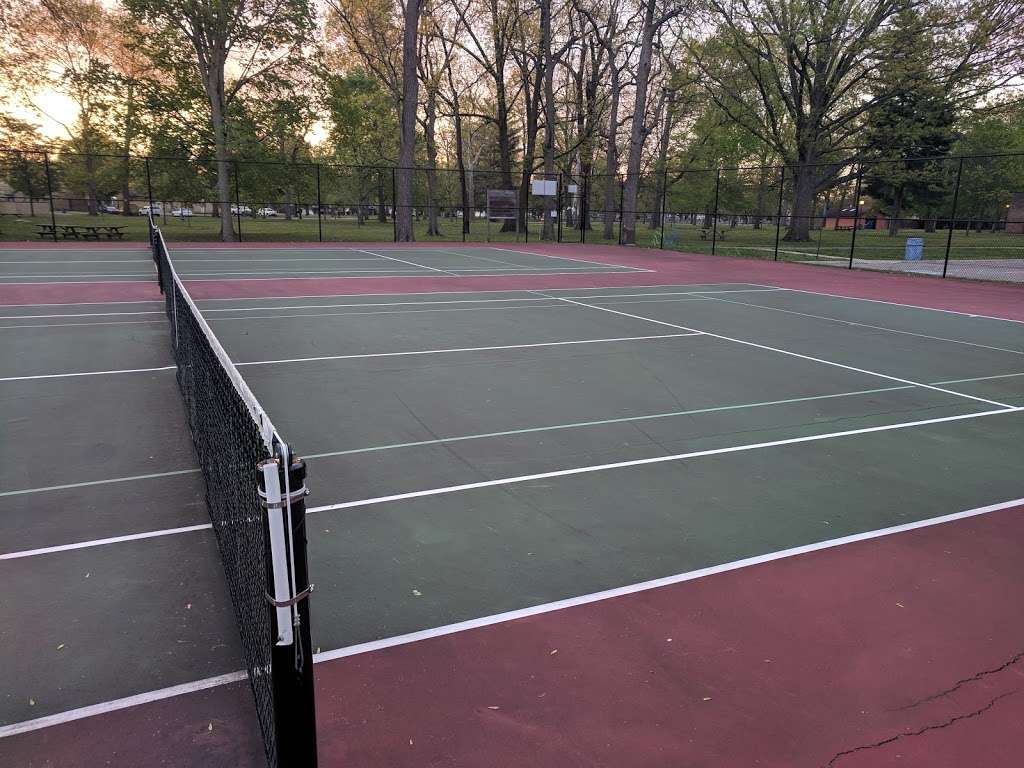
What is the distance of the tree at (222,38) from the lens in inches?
1231

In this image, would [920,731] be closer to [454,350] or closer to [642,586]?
[642,586]

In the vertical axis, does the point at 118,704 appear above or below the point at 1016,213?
below

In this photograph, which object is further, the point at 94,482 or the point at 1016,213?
the point at 1016,213

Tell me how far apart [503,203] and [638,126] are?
959 cm

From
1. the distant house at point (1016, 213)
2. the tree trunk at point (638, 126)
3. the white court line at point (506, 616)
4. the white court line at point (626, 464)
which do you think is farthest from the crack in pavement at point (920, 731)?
the distant house at point (1016, 213)

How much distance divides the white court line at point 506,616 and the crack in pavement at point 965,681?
4.09 feet

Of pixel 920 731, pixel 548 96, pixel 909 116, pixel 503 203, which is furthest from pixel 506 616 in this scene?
pixel 909 116

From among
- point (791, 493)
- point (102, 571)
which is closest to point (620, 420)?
point (791, 493)

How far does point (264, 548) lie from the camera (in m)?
2.43

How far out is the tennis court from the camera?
3.04 meters

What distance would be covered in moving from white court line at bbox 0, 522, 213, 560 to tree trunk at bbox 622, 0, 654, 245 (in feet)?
114

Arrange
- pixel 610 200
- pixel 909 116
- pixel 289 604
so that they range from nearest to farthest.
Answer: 1. pixel 289 604
2. pixel 909 116
3. pixel 610 200

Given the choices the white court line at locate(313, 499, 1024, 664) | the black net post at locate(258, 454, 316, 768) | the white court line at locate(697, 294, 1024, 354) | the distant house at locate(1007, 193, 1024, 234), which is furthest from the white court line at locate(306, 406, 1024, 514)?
the distant house at locate(1007, 193, 1024, 234)

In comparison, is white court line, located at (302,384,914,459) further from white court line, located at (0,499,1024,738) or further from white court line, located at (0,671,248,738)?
white court line, located at (0,671,248,738)
